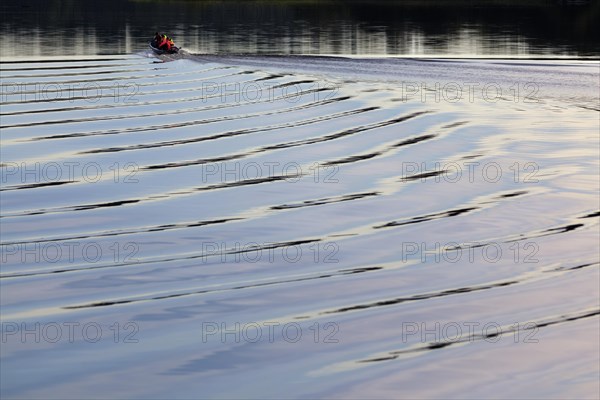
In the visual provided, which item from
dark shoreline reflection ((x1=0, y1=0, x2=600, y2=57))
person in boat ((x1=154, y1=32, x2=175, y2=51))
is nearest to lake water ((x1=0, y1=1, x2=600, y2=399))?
person in boat ((x1=154, y1=32, x2=175, y2=51))

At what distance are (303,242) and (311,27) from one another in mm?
66240

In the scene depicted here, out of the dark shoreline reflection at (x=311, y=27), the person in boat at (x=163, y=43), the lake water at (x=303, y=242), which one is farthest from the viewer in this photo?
the dark shoreline reflection at (x=311, y=27)

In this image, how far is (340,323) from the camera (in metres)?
13.5

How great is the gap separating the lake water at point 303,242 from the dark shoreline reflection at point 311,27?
2033 cm

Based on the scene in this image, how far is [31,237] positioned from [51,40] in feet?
166

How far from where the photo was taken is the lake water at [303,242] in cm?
1209

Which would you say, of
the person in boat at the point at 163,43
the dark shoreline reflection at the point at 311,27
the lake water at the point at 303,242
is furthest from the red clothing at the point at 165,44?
the lake water at the point at 303,242

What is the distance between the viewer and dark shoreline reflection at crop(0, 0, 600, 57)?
58.1 metres

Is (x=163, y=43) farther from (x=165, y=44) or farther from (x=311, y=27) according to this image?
(x=311, y=27)

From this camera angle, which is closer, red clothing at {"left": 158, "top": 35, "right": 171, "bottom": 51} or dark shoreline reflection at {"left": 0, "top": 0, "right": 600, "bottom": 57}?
red clothing at {"left": 158, "top": 35, "right": 171, "bottom": 51}

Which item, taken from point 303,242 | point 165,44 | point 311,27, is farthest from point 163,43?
point 303,242

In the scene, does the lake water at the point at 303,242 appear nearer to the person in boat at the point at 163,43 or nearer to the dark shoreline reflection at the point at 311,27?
the person in boat at the point at 163,43

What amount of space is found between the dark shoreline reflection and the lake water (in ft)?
66.7

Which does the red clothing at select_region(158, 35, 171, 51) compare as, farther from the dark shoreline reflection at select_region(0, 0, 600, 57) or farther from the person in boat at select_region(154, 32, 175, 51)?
the dark shoreline reflection at select_region(0, 0, 600, 57)
